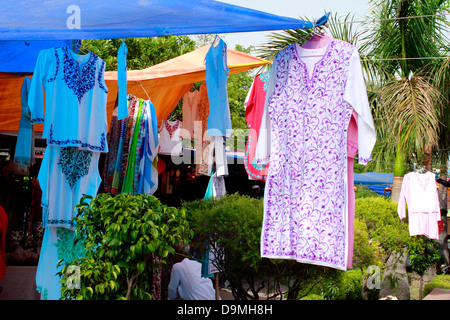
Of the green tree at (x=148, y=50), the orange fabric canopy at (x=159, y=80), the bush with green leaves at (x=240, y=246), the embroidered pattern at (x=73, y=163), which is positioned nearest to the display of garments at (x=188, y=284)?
the bush with green leaves at (x=240, y=246)

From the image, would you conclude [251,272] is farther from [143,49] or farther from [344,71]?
[143,49]

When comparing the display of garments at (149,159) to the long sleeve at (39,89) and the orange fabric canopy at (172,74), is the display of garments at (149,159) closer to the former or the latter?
the orange fabric canopy at (172,74)

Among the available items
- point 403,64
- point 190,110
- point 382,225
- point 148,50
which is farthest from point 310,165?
point 148,50

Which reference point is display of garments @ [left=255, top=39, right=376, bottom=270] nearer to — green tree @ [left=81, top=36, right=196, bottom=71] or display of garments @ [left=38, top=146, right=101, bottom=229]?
display of garments @ [left=38, top=146, right=101, bottom=229]

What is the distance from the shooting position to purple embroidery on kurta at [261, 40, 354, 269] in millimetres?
3176

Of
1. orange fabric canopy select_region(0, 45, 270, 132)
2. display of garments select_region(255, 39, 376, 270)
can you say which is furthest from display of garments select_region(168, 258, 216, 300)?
orange fabric canopy select_region(0, 45, 270, 132)

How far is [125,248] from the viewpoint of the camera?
289cm

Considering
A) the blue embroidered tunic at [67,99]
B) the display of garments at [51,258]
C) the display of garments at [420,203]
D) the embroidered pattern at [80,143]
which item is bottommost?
the display of garments at [51,258]

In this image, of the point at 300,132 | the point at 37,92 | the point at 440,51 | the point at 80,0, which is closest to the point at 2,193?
the point at 37,92

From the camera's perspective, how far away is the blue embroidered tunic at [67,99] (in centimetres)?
370

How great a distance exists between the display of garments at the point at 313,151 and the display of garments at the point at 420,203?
4664mm

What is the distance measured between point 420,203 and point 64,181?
5.80 m

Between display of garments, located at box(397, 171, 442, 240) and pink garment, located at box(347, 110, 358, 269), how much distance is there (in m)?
4.57

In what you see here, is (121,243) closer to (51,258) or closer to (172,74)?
(51,258)
